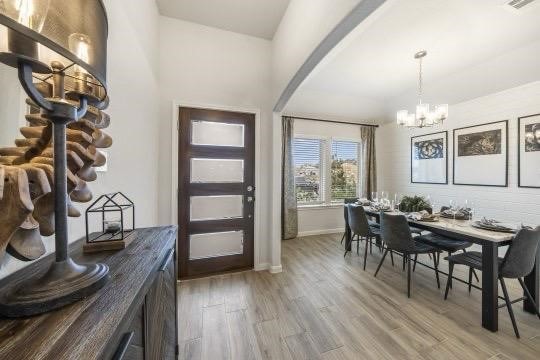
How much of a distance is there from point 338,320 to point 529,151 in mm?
3512

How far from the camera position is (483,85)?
338 cm

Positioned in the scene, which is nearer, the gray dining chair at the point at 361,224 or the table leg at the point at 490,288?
the table leg at the point at 490,288

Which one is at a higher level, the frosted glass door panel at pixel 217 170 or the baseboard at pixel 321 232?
the frosted glass door panel at pixel 217 170

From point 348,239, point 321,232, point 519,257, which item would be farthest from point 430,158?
point 519,257

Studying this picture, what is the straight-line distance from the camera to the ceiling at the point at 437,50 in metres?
2.35

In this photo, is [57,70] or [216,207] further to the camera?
[216,207]

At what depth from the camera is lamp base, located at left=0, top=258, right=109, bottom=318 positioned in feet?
1.63

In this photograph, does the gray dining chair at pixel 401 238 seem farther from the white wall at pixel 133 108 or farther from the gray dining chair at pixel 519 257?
the white wall at pixel 133 108

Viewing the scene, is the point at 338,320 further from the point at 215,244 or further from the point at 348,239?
the point at 348,239

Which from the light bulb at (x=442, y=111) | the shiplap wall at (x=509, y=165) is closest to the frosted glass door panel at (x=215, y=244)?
the light bulb at (x=442, y=111)

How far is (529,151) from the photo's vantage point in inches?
115

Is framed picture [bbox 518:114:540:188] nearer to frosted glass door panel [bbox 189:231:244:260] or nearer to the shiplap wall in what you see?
the shiplap wall

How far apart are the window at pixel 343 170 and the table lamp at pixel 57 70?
4.73 meters

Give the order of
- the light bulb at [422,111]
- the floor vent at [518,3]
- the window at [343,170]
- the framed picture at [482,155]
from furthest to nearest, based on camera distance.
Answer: the window at [343,170]
the framed picture at [482,155]
the light bulb at [422,111]
the floor vent at [518,3]
